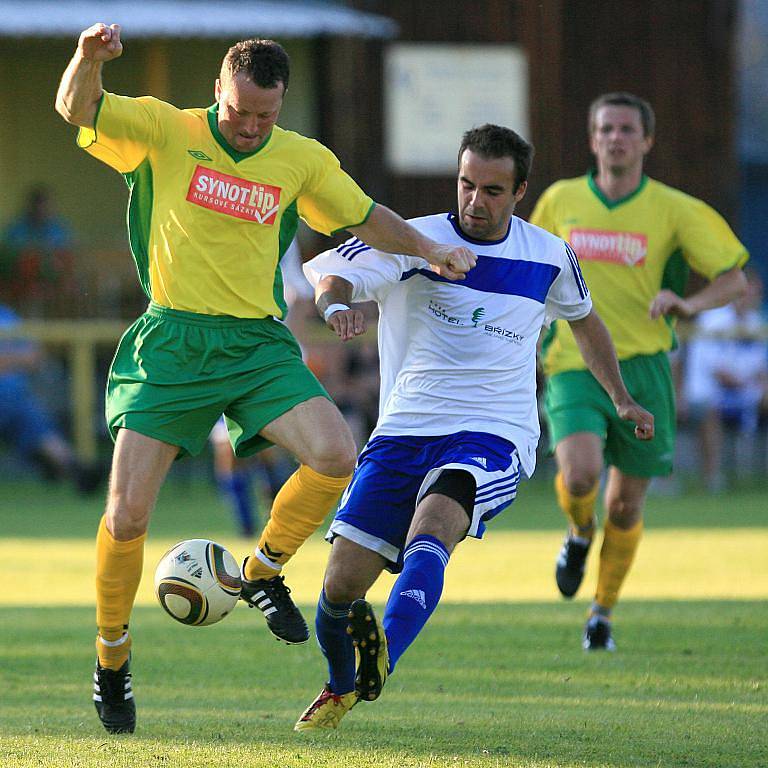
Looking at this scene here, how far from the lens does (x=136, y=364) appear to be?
6.55 m

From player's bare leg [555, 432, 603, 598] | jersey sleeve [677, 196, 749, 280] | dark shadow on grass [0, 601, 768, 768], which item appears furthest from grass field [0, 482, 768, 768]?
jersey sleeve [677, 196, 749, 280]

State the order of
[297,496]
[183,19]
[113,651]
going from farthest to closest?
[183,19]
[297,496]
[113,651]

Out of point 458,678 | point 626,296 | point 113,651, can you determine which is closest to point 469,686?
point 458,678

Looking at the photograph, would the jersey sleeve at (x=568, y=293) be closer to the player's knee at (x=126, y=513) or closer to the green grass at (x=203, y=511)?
the player's knee at (x=126, y=513)

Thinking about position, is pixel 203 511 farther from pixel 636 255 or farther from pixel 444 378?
pixel 444 378

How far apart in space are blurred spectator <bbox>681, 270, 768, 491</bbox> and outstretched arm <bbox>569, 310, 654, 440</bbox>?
1068 cm

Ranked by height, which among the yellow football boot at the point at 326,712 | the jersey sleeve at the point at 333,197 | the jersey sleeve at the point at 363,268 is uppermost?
the jersey sleeve at the point at 333,197

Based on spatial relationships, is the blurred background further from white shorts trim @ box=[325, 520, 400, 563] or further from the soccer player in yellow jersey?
white shorts trim @ box=[325, 520, 400, 563]

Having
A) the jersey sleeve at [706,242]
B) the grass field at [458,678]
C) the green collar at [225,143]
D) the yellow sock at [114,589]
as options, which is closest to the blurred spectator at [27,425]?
the grass field at [458,678]

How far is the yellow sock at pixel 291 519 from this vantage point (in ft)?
22.0

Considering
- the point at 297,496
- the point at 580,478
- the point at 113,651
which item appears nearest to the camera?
the point at 113,651

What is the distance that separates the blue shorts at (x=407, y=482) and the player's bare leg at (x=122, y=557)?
2.39 feet

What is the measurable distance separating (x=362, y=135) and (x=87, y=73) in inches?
589

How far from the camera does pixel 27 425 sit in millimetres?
16578
